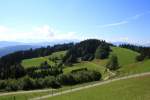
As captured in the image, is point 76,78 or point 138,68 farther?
point 76,78

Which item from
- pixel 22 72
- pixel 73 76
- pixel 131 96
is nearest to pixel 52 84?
pixel 73 76

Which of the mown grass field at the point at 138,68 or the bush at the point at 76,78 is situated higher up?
the mown grass field at the point at 138,68

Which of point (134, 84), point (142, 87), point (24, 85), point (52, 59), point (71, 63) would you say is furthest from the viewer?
point (52, 59)

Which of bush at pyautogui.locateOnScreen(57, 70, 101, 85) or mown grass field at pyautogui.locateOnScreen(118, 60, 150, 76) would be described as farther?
bush at pyautogui.locateOnScreen(57, 70, 101, 85)

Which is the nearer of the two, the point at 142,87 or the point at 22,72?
the point at 142,87

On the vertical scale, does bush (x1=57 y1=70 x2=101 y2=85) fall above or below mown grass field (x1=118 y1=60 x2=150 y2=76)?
below

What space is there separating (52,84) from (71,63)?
2975 inches

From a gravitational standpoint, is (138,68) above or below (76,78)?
above

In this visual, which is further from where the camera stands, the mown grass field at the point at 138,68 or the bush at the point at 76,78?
the bush at the point at 76,78

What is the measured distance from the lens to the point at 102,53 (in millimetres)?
195875

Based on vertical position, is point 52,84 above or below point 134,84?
below

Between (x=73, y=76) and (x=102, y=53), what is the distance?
81.0 meters

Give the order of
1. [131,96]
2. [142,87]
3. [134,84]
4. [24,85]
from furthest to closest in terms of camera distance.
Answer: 1. [24,85]
2. [134,84]
3. [142,87]
4. [131,96]

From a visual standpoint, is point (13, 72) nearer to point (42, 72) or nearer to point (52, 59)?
point (42, 72)
